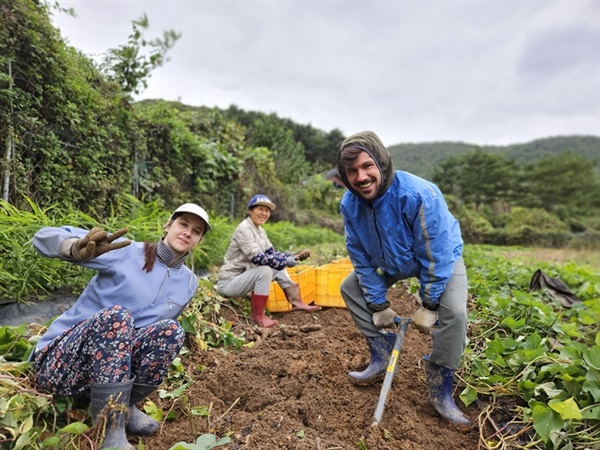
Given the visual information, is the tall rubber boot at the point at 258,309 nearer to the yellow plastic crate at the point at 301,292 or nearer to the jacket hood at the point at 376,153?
the yellow plastic crate at the point at 301,292

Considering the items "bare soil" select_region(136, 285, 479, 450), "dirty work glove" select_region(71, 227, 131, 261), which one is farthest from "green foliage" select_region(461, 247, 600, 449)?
"dirty work glove" select_region(71, 227, 131, 261)

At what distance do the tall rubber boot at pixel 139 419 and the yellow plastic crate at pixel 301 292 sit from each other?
80.5 inches

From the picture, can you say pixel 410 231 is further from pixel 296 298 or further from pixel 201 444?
pixel 296 298

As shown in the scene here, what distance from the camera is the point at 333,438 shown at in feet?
5.36

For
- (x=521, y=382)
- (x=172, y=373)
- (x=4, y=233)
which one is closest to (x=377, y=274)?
(x=521, y=382)

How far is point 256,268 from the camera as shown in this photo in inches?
134

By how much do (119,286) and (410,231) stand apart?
136cm

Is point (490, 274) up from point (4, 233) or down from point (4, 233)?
down

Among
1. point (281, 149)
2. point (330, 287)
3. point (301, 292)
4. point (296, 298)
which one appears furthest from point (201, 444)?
point (281, 149)

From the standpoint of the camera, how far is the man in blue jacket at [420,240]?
1790 millimetres

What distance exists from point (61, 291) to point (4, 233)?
0.54 m

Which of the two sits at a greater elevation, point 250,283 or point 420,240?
point 420,240

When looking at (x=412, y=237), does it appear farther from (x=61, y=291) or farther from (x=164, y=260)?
(x=61, y=291)

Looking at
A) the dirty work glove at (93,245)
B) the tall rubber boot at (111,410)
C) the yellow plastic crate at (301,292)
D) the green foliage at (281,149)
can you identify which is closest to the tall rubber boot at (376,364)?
the tall rubber boot at (111,410)
